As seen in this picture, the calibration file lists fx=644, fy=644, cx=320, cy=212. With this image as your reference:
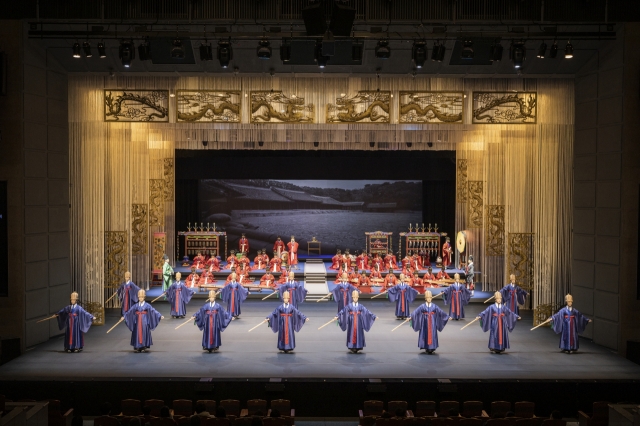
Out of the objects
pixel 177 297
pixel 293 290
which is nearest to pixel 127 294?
pixel 177 297

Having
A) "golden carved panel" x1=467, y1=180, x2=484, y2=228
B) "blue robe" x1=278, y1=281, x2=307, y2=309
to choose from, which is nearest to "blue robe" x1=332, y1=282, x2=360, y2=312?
"blue robe" x1=278, y1=281, x2=307, y2=309

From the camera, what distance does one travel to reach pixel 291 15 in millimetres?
10859

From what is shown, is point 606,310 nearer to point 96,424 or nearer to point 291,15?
point 291,15

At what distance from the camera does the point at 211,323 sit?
35.9 ft

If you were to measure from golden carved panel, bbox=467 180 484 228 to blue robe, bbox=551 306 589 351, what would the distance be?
22.8 feet

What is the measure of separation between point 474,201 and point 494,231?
1.99 m

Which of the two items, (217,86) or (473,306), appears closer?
(217,86)

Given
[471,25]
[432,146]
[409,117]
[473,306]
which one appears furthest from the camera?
[432,146]

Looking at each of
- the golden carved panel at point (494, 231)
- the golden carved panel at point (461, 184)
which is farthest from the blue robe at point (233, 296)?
the golden carved panel at point (461, 184)

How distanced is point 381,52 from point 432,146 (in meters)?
9.84

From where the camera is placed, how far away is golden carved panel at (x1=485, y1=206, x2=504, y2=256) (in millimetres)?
15984

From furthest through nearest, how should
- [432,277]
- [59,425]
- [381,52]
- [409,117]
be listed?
[432,277]
[409,117]
[381,52]
[59,425]

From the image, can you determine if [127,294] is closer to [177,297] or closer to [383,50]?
[177,297]

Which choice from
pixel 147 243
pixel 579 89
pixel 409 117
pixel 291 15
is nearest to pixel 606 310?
pixel 579 89
